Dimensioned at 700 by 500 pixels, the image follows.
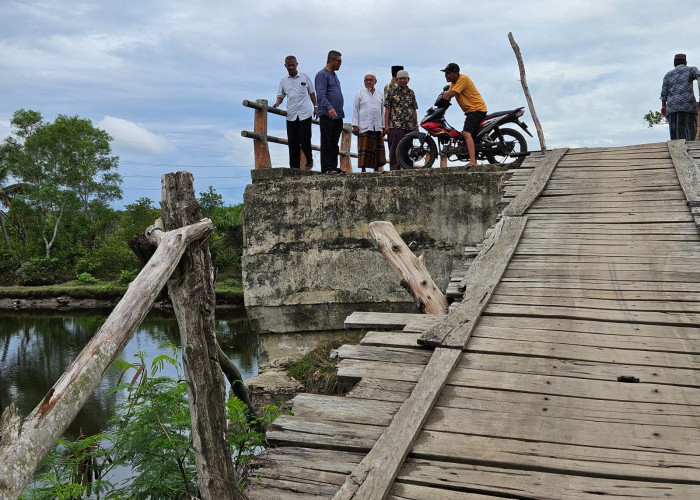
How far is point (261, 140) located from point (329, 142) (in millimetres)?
827

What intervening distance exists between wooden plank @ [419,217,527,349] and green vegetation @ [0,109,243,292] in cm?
2600

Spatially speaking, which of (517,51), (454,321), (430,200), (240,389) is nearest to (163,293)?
(240,389)

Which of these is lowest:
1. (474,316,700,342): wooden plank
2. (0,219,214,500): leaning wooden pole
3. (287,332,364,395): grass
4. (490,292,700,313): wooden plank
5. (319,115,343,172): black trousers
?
(287,332,364,395): grass

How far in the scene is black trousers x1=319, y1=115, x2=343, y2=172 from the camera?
7996 millimetres

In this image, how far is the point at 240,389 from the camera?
11.7 ft

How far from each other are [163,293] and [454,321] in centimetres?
164

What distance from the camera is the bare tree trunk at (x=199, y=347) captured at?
2479 mm

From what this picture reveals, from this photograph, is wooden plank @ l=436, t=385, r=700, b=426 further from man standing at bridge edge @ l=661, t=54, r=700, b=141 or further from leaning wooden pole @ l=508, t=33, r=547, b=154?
man standing at bridge edge @ l=661, t=54, r=700, b=141

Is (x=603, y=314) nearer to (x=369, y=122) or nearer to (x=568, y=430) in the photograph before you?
(x=568, y=430)

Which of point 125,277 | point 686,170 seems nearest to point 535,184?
point 686,170

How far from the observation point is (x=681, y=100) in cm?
873

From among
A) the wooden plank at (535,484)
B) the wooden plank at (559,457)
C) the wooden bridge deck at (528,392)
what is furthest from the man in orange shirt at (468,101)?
the wooden plank at (535,484)

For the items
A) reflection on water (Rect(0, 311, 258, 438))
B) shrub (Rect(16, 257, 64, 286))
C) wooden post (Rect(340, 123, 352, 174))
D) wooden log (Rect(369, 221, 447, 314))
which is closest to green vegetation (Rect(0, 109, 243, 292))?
shrub (Rect(16, 257, 64, 286))

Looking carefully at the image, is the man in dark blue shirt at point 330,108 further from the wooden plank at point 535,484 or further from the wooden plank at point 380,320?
the wooden plank at point 535,484
